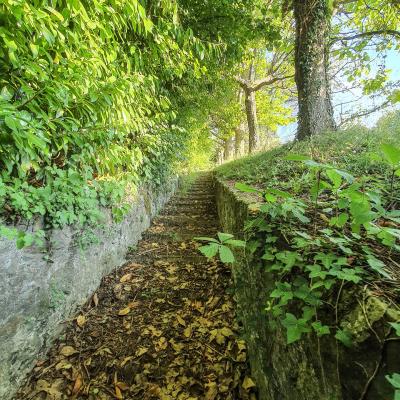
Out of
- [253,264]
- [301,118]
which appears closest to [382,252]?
[253,264]

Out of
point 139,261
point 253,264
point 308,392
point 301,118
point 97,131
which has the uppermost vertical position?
point 301,118

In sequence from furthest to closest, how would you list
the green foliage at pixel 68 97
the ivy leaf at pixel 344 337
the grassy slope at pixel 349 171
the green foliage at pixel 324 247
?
1. the green foliage at pixel 68 97
2. the grassy slope at pixel 349 171
3. the green foliage at pixel 324 247
4. the ivy leaf at pixel 344 337

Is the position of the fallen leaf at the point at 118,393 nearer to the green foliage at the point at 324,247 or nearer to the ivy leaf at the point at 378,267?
the green foliage at the point at 324,247

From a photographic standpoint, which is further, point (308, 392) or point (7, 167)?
point (7, 167)

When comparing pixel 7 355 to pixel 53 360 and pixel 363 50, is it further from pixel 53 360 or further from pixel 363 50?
pixel 363 50

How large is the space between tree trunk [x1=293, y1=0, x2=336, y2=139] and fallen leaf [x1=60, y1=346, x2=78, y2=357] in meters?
4.86

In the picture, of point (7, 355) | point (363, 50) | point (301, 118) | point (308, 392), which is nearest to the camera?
point (308, 392)

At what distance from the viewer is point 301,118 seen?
Answer: 16.5ft

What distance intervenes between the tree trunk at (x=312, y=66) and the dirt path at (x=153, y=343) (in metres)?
3.47

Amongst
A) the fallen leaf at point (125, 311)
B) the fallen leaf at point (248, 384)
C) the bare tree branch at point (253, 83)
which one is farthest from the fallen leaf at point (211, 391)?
the bare tree branch at point (253, 83)

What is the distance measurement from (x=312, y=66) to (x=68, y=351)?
5.71 metres

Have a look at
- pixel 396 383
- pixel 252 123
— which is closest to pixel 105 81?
pixel 396 383

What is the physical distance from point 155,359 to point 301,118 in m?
4.76

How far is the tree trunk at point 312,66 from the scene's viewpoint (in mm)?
4711
